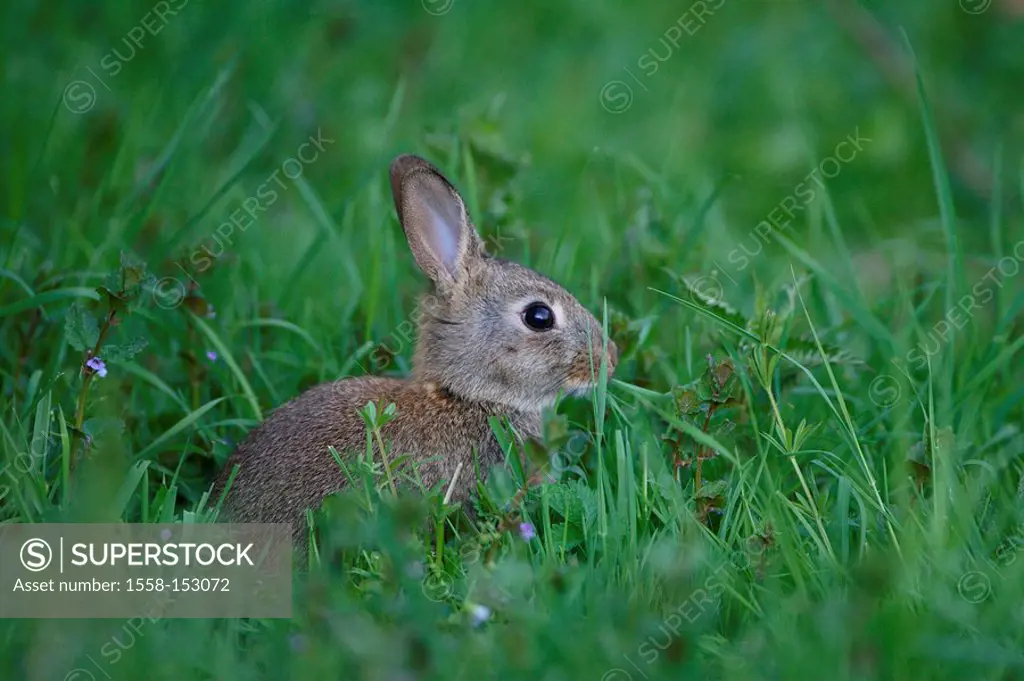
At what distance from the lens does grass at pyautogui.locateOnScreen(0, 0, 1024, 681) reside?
363 cm

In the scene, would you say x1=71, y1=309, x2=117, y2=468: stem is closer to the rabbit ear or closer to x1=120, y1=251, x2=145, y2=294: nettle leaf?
x1=120, y1=251, x2=145, y2=294: nettle leaf

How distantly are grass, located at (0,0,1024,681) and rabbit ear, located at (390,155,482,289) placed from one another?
524mm

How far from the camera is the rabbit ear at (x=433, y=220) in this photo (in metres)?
5.25

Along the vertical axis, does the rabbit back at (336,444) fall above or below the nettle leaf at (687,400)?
above

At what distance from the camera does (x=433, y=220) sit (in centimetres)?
533

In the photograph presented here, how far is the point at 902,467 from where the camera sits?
4551mm

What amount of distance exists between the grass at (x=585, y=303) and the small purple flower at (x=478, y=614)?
0.13 ft

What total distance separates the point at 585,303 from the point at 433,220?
3.19 feet

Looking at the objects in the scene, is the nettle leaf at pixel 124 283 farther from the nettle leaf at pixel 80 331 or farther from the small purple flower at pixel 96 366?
the small purple flower at pixel 96 366

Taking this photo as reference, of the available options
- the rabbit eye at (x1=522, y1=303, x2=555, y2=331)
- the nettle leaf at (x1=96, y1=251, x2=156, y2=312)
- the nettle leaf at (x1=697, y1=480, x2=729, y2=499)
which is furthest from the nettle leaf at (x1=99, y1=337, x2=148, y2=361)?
the nettle leaf at (x1=697, y1=480, x2=729, y2=499)

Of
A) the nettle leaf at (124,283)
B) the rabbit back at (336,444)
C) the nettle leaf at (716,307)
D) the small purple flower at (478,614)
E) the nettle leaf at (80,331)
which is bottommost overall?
the small purple flower at (478,614)

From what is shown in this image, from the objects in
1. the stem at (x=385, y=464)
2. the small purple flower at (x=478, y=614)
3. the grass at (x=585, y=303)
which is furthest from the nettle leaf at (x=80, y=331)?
the small purple flower at (x=478, y=614)

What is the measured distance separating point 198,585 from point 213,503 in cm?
77

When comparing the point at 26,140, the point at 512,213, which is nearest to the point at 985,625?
the point at 512,213
